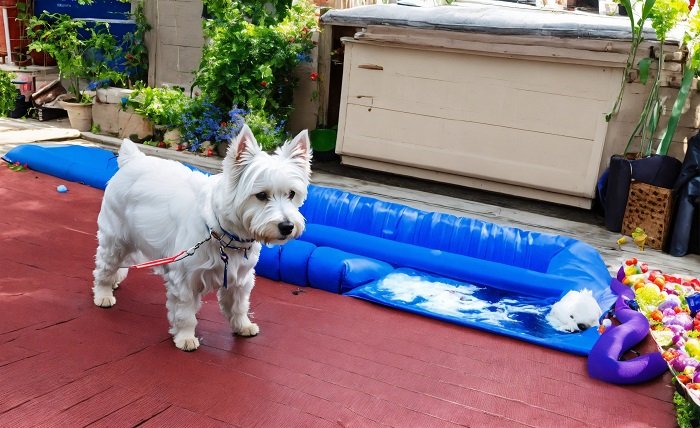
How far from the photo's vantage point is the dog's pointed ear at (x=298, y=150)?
3.04 meters

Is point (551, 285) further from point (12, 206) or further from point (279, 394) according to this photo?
point (12, 206)

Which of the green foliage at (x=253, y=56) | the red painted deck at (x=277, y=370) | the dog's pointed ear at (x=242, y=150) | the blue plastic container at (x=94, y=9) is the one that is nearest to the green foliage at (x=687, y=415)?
the red painted deck at (x=277, y=370)

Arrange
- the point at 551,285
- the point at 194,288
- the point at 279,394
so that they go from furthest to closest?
the point at 551,285, the point at 194,288, the point at 279,394

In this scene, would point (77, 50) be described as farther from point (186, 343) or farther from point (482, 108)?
point (186, 343)

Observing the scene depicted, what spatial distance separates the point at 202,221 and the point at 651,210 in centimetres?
402

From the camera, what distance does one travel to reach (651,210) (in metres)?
5.59

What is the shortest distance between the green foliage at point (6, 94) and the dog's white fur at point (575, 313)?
316 inches

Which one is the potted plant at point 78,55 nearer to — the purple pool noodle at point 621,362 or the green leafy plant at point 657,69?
the green leafy plant at point 657,69

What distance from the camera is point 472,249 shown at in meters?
5.02

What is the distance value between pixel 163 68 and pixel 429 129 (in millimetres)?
4287

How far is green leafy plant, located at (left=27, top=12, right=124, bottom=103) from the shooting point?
8.68 meters

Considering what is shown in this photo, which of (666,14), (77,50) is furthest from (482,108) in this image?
(77,50)

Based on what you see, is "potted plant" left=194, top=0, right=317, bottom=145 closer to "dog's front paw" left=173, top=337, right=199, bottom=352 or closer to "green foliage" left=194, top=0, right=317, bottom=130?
"green foliage" left=194, top=0, right=317, bottom=130

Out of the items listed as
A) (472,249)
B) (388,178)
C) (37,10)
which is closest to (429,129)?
(388,178)
